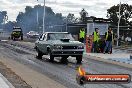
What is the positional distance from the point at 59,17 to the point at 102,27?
366ft

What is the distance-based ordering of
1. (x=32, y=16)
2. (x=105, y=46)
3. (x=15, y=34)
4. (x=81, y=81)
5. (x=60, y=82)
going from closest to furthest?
(x=81, y=81)
(x=60, y=82)
(x=105, y=46)
(x=15, y=34)
(x=32, y=16)

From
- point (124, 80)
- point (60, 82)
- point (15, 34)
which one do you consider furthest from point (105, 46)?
point (15, 34)

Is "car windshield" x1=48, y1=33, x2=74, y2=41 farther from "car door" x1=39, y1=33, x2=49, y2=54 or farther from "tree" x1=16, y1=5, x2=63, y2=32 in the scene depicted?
"tree" x1=16, y1=5, x2=63, y2=32

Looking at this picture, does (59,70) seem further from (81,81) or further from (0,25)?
(0,25)

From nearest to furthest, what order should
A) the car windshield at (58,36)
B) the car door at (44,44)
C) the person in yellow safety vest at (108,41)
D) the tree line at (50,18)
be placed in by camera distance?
the car windshield at (58,36) < the car door at (44,44) < the person in yellow safety vest at (108,41) < the tree line at (50,18)

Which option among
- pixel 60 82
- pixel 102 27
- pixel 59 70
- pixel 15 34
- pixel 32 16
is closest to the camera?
pixel 60 82

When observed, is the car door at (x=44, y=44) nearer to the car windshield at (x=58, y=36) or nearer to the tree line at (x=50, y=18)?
the car windshield at (x=58, y=36)

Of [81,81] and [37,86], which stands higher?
[81,81]

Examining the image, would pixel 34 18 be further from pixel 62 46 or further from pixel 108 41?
pixel 62 46

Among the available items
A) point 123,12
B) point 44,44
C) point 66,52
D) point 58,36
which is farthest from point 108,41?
point 123,12

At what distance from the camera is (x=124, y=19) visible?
7875 cm

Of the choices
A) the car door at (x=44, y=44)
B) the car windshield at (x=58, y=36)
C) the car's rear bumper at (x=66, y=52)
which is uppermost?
the car windshield at (x=58, y=36)

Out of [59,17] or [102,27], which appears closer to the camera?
[102,27]

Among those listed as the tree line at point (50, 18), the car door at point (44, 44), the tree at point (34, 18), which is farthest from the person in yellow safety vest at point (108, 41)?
the tree at point (34, 18)
